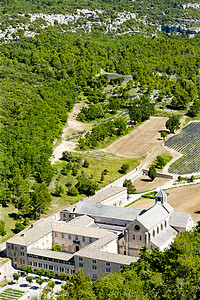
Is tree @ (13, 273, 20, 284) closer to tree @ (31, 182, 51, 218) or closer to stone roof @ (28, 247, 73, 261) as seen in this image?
stone roof @ (28, 247, 73, 261)

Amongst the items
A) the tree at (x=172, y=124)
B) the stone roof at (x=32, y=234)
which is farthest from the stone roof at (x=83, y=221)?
the tree at (x=172, y=124)

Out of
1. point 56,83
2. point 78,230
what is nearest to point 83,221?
point 78,230

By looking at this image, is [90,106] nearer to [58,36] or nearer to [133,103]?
[133,103]

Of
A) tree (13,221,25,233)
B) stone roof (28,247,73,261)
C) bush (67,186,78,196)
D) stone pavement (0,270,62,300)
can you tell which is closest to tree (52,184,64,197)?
bush (67,186,78,196)

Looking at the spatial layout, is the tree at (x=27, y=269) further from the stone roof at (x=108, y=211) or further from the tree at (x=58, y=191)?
the tree at (x=58, y=191)

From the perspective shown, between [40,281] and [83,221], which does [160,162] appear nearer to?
[83,221]

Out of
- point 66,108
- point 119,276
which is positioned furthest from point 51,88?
point 119,276

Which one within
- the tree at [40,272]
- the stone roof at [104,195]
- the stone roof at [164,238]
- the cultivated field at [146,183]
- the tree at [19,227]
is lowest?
the cultivated field at [146,183]
